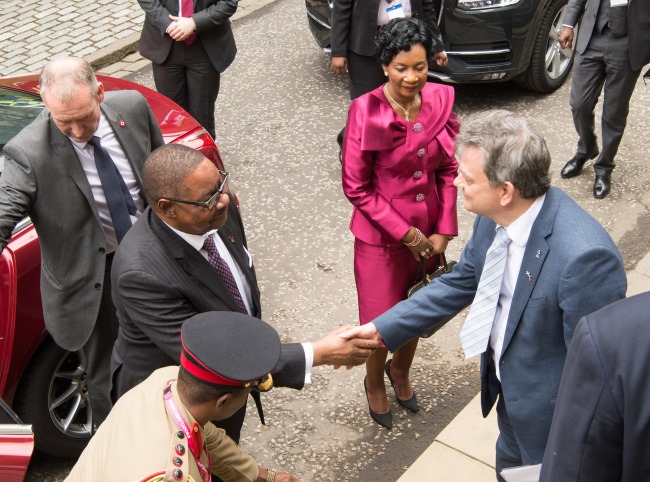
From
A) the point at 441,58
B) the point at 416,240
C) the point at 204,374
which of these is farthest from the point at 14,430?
the point at 441,58

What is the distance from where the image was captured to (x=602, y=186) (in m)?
6.46

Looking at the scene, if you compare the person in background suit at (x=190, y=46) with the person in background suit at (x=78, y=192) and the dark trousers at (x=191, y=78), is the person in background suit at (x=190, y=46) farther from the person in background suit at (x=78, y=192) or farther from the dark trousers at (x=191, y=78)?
the person in background suit at (x=78, y=192)

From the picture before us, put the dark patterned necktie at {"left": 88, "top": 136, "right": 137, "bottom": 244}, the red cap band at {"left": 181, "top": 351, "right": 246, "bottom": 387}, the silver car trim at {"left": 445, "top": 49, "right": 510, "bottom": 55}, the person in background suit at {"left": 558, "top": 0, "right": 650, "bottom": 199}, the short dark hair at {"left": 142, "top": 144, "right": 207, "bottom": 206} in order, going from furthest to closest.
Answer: the silver car trim at {"left": 445, "top": 49, "right": 510, "bottom": 55}, the person in background suit at {"left": 558, "top": 0, "right": 650, "bottom": 199}, the dark patterned necktie at {"left": 88, "top": 136, "right": 137, "bottom": 244}, the short dark hair at {"left": 142, "top": 144, "right": 207, "bottom": 206}, the red cap band at {"left": 181, "top": 351, "right": 246, "bottom": 387}

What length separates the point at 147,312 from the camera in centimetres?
335

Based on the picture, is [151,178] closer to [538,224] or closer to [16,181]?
[16,181]

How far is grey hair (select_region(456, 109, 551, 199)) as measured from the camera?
2998 millimetres

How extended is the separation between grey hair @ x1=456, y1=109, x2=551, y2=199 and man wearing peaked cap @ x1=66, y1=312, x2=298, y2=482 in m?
0.93

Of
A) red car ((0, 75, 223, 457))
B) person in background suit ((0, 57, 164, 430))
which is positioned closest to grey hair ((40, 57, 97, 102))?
person in background suit ((0, 57, 164, 430))

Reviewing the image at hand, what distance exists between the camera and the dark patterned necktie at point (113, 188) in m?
4.19

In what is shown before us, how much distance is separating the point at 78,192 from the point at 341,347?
4.63 ft

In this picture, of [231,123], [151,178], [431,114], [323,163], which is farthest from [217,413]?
[231,123]

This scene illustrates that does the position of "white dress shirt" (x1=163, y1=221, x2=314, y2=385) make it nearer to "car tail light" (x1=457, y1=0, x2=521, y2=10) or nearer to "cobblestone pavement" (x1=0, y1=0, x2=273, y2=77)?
"car tail light" (x1=457, y1=0, x2=521, y2=10)

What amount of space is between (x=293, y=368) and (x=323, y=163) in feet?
12.5

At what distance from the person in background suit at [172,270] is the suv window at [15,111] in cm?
177
